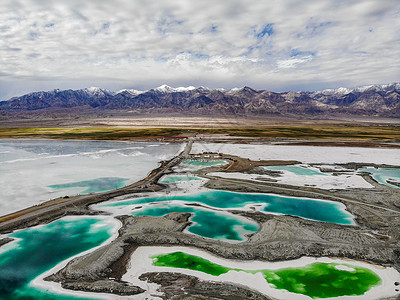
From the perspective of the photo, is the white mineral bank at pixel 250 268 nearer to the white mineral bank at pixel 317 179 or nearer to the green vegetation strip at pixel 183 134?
the white mineral bank at pixel 317 179

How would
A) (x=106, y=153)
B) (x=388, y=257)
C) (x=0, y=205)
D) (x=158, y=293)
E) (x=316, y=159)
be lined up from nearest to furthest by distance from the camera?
1. (x=158, y=293)
2. (x=388, y=257)
3. (x=0, y=205)
4. (x=316, y=159)
5. (x=106, y=153)

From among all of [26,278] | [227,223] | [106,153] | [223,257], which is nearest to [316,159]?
[227,223]

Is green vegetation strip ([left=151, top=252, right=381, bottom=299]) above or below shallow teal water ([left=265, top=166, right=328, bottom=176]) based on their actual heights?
below

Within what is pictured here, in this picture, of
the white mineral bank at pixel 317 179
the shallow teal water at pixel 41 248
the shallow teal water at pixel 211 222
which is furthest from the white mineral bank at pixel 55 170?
the white mineral bank at pixel 317 179

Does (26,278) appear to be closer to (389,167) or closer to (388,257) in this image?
(388,257)

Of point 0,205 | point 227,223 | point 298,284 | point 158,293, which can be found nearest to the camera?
point 158,293

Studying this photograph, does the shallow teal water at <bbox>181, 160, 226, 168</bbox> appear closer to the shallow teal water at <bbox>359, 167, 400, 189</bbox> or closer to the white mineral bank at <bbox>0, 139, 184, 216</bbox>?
the white mineral bank at <bbox>0, 139, 184, 216</bbox>

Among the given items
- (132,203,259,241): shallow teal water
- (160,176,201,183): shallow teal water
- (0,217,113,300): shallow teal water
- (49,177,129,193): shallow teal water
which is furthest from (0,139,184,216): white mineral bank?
(132,203,259,241): shallow teal water
